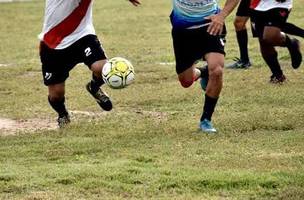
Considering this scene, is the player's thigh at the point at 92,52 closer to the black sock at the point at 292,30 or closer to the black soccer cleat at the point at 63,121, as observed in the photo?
the black soccer cleat at the point at 63,121

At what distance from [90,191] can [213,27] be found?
2.64 metres

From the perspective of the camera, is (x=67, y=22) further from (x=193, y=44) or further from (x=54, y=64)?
(x=193, y=44)

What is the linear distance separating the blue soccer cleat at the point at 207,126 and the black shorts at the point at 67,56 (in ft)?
4.19

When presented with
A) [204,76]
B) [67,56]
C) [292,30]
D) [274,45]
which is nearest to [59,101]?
[67,56]

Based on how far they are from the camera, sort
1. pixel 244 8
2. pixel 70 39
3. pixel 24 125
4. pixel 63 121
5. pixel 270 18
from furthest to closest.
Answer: pixel 244 8, pixel 270 18, pixel 24 125, pixel 63 121, pixel 70 39

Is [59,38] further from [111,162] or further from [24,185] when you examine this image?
[24,185]

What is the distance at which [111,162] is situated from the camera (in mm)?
6934

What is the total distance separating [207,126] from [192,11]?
3.83ft

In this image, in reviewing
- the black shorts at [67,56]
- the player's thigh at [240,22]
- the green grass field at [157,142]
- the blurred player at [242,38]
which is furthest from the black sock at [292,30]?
the black shorts at [67,56]

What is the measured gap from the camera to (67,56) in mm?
8875

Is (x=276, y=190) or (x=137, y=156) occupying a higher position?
(x=276, y=190)

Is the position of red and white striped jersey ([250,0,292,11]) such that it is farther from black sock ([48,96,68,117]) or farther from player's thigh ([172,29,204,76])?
black sock ([48,96,68,117])

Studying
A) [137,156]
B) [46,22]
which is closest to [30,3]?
[46,22]

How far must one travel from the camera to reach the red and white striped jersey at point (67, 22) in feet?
28.8
